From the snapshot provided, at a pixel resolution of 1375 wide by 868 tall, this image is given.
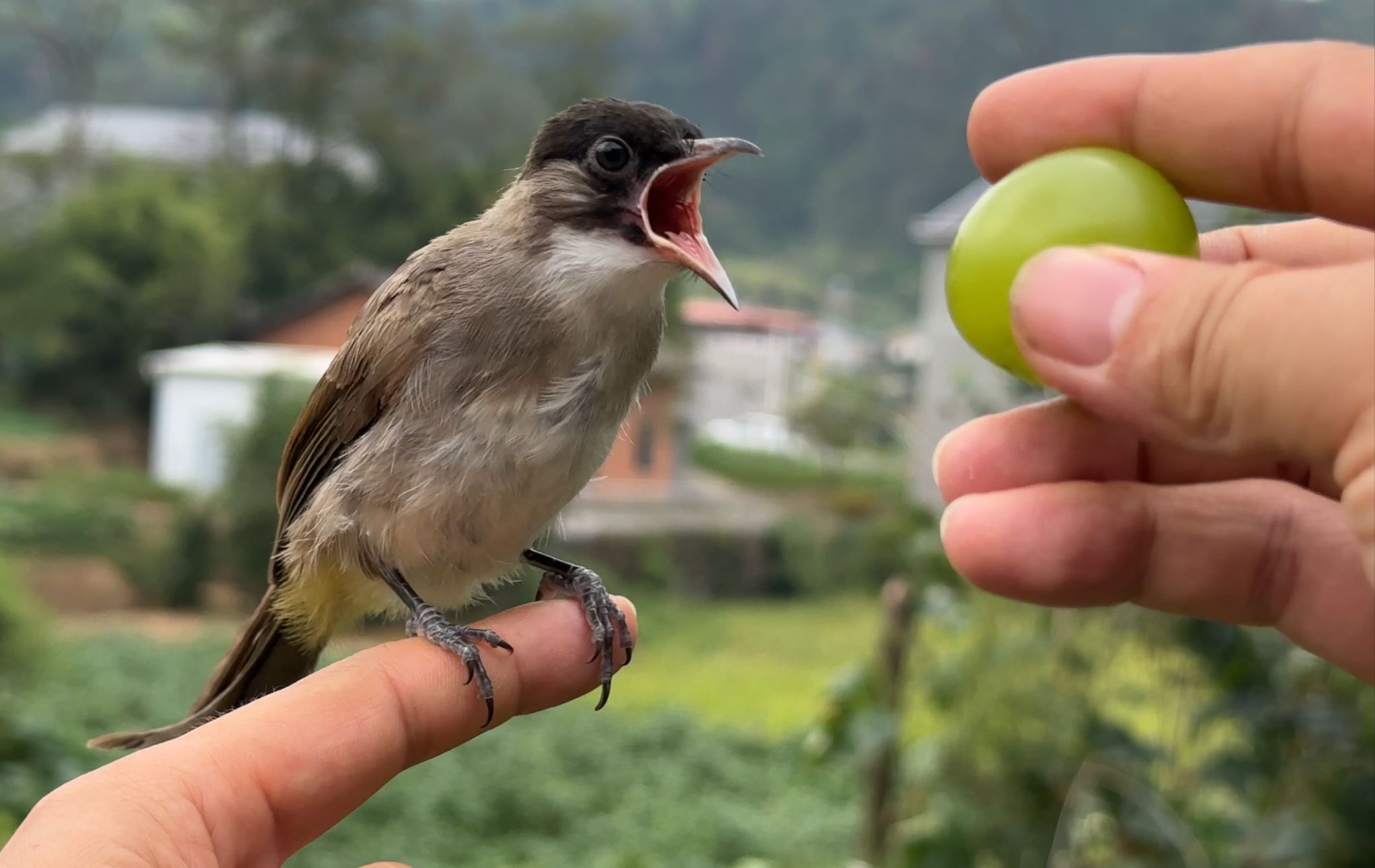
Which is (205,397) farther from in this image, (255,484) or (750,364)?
(750,364)

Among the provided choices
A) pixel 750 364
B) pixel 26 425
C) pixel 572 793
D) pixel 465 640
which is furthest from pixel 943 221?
pixel 26 425

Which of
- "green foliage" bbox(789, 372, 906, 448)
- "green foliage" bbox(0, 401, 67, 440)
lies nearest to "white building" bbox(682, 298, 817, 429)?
"green foliage" bbox(789, 372, 906, 448)

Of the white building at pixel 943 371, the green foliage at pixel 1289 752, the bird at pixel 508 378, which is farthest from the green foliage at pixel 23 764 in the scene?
the green foliage at pixel 1289 752

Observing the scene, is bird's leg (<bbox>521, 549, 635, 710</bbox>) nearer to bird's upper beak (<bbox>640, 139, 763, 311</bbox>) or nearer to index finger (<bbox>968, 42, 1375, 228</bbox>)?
bird's upper beak (<bbox>640, 139, 763, 311</bbox>)

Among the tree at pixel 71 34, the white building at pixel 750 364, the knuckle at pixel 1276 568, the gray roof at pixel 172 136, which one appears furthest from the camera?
the tree at pixel 71 34

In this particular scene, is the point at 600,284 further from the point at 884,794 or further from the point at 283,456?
the point at 884,794

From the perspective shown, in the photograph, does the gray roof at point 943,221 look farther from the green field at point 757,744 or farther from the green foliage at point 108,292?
the green foliage at point 108,292

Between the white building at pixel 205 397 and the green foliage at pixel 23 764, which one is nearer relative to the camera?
the green foliage at pixel 23 764
